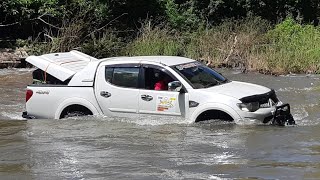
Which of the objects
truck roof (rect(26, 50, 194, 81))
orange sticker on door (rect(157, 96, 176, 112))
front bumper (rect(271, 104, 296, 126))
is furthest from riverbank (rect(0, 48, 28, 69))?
front bumper (rect(271, 104, 296, 126))

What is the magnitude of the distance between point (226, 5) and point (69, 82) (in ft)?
72.2

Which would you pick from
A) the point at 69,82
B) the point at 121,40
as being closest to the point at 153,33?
the point at 121,40

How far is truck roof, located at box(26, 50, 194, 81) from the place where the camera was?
11195 mm

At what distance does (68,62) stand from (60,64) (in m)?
0.30

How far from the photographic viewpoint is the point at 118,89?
1093 centimetres

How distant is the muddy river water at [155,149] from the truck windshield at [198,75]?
796 millimetres

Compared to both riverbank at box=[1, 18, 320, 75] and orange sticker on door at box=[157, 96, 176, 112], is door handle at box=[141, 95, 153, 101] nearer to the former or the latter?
orange sticker on door at box=[157, 96, 176, 112]

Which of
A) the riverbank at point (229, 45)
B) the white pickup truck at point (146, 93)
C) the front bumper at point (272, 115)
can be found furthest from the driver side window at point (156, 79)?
the riverbank at point (229, 45)

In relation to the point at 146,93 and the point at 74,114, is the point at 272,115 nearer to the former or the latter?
the point at 146,93

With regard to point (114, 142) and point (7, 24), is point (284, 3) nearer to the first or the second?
point (7, 24)

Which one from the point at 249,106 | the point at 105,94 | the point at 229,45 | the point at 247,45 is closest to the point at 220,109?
the point at 249,106

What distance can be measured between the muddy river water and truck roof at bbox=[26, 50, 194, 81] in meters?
0.97

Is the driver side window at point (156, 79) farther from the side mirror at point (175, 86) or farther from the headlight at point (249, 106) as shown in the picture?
the headlight at point (249, 106)

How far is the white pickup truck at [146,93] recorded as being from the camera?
401 inches
